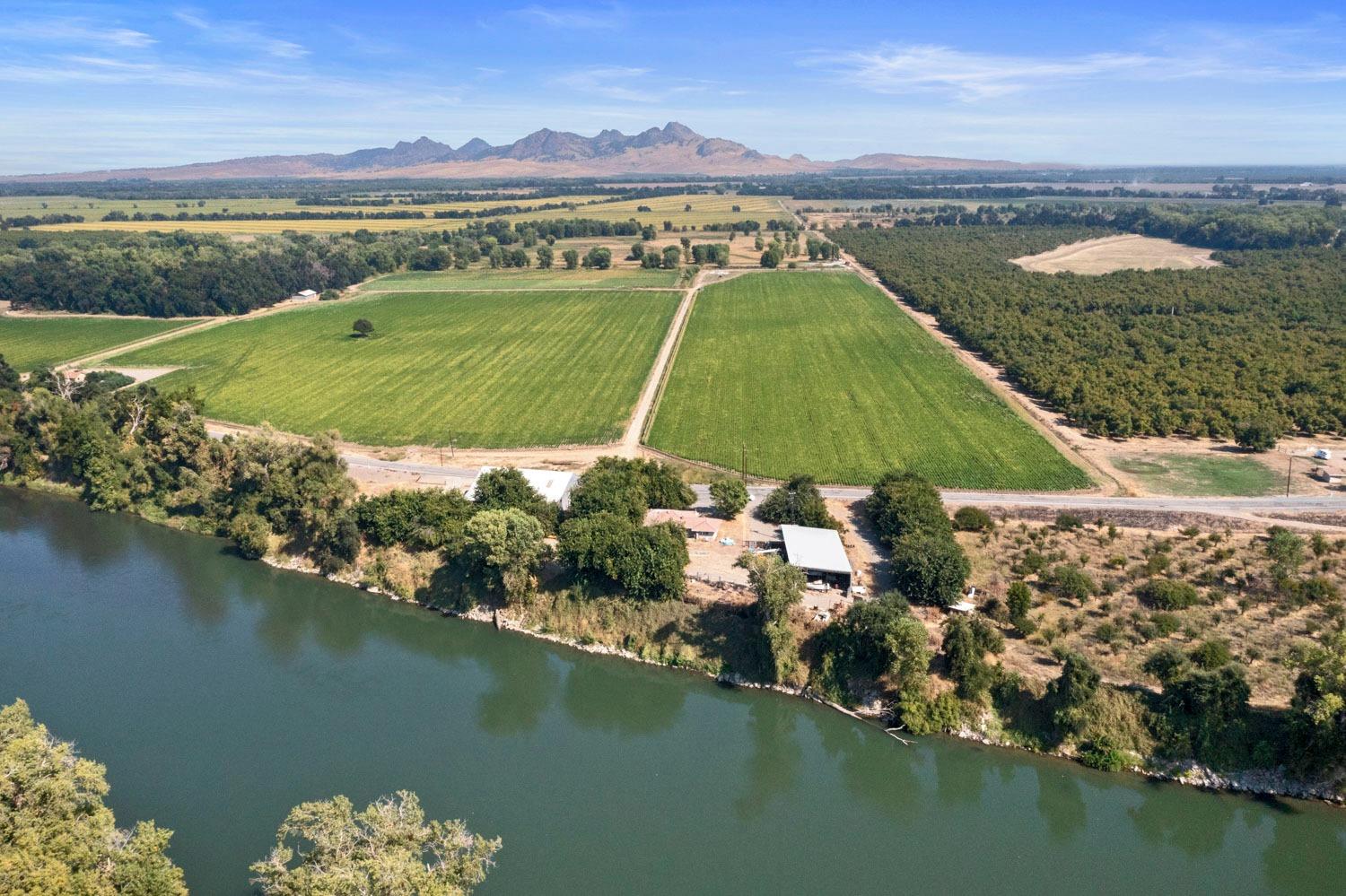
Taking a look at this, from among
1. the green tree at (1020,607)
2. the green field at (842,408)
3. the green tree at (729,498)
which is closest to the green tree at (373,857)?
Result: the green tree at (1020,607)

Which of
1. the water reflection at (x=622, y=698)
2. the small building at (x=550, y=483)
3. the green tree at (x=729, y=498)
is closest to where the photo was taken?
the water reflection at (x=622, y=698)

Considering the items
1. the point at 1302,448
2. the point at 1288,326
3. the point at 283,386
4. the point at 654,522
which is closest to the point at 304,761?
the point at 654,522

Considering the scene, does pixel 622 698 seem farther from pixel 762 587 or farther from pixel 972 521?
pixel 972 521

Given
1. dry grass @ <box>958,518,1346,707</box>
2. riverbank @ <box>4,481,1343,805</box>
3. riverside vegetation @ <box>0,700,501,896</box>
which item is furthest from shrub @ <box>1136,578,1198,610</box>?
riverside vegetation @ <box>0,700,501,896</box>

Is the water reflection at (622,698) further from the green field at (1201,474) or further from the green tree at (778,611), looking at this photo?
the green field at (1201,474)

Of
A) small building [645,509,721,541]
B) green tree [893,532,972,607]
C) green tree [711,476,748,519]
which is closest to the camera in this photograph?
green tree [893,532,972,607]

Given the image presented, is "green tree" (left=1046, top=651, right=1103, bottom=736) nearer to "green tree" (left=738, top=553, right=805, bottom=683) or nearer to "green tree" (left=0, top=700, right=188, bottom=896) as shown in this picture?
"green tree" (left=738, top=553, right=805, bottom=683)

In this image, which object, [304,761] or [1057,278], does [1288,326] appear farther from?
[304,761]
